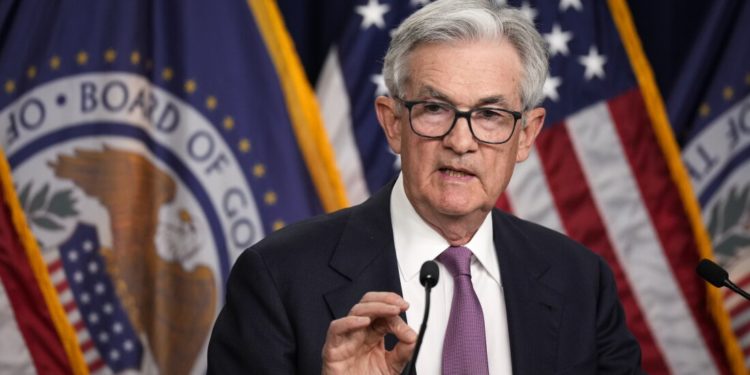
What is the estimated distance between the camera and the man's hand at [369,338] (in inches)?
55.2

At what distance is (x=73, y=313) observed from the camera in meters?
3.12

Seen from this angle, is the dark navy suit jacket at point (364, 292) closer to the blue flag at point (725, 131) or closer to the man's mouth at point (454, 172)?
the man's mouth at point (454, 172)

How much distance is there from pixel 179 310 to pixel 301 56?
0.95 metres

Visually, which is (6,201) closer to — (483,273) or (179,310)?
(179,310)

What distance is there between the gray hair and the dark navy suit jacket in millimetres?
264

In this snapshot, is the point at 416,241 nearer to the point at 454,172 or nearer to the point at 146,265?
the point at 454,172

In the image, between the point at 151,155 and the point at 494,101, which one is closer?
the point at 494,101

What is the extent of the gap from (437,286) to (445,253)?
61mm

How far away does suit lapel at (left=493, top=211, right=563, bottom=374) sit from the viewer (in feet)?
5.90

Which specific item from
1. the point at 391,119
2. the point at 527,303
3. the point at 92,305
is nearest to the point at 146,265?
the point at 92,305

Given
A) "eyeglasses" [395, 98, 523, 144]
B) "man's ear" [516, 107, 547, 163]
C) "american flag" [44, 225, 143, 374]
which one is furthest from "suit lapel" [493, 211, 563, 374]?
"american flag" [44, 225, 143, 374]

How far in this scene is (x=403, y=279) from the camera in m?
1.82

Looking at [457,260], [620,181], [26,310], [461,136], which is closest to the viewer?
[461,136]

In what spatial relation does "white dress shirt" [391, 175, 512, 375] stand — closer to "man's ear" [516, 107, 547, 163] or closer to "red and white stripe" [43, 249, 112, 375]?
"man's ear" [516, 107, 547, 163]
